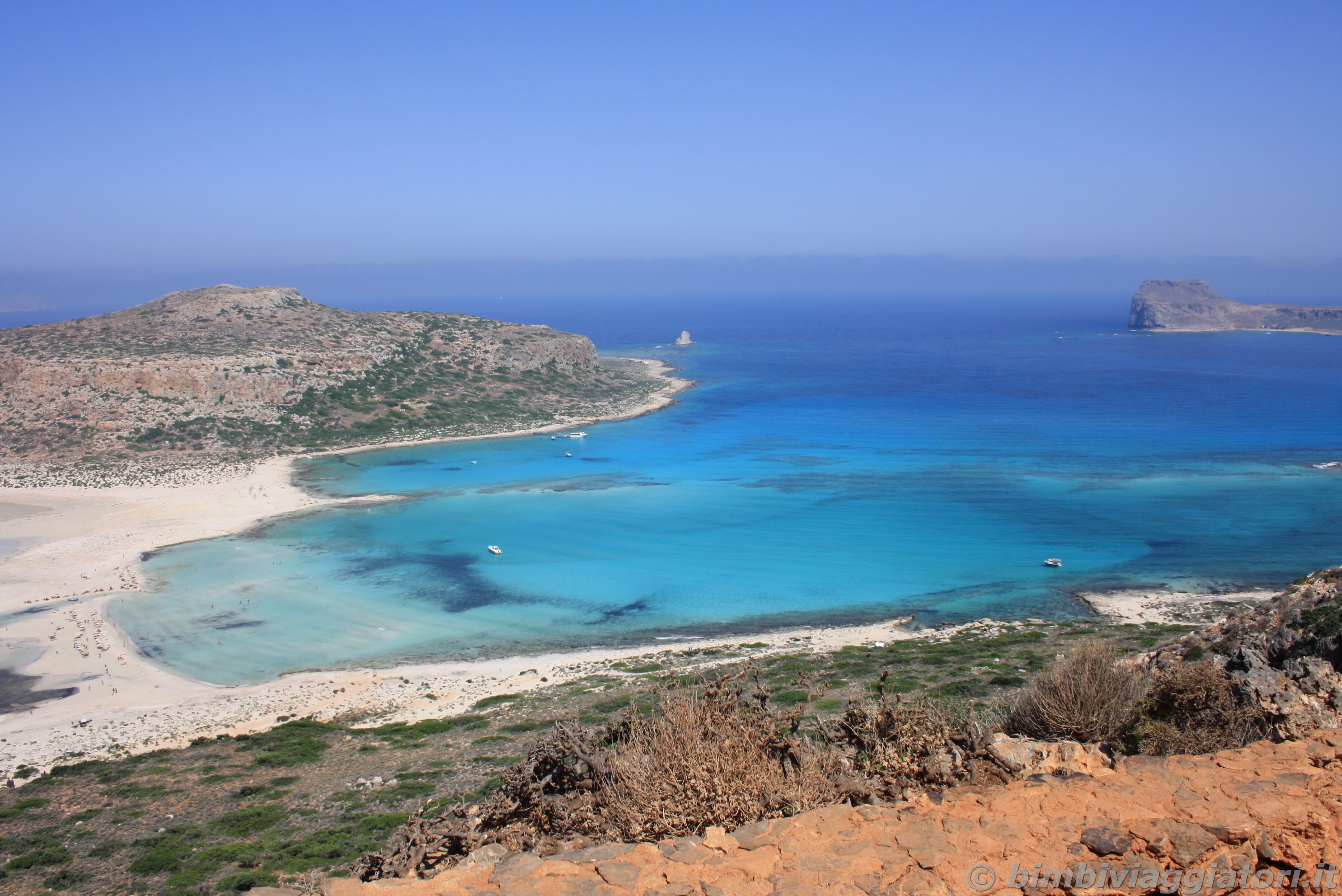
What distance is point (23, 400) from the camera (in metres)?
55.2

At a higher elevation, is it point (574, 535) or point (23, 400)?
point (23, 400)

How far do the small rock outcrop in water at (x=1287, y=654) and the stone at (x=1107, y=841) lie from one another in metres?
3.97

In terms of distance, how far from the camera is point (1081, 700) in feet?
32.5

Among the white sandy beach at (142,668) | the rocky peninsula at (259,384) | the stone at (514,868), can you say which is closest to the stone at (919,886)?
the stone at (514,868)

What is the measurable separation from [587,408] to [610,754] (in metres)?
64.8

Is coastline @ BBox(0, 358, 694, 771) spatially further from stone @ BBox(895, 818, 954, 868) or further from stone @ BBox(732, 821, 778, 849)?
stone @ BBox(895, 818, 954, 868)

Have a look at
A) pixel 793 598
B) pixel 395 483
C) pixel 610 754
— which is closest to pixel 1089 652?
pixel 610 754

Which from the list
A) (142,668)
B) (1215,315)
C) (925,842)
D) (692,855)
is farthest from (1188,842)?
(1215,315)

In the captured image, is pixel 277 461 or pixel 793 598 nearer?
pixel 793 598

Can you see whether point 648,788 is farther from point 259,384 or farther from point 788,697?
point 259,384

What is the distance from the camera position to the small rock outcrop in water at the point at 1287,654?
9.66 m

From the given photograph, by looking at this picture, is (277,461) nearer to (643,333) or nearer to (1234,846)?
(1234,846)

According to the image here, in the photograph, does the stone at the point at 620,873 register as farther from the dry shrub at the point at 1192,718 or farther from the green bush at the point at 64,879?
the green bush at the point at 64,879

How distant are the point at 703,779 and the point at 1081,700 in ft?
17.2
